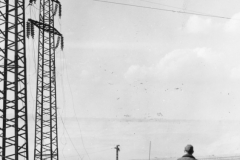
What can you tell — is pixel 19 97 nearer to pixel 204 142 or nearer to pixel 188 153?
pixel 188 153

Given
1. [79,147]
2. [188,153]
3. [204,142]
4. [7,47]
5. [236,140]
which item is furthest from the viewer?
[236,140]

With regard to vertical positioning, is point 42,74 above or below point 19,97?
above

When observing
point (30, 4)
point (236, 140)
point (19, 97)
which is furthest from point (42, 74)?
point (236, 140)

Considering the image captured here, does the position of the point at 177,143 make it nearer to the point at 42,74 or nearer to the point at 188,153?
the point at 42,74

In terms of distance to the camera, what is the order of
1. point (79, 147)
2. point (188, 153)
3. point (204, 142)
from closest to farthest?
point (188, 153) → point (79, 147) → point (204, 142)

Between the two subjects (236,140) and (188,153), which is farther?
(236,140)

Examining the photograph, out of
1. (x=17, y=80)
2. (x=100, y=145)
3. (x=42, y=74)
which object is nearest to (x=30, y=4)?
(x=42, y=74)

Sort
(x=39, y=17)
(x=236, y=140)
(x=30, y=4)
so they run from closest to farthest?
1. (x=30, y=4)
2. (x=39, y=17)
3. (x=236, y=140)

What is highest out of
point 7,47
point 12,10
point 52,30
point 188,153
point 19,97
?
point 52,30

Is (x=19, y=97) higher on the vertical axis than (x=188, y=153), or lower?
higher
